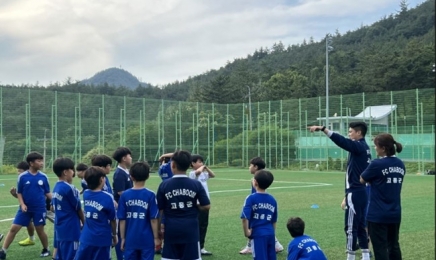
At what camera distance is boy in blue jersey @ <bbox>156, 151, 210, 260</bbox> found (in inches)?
232

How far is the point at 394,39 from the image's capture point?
97625 mm

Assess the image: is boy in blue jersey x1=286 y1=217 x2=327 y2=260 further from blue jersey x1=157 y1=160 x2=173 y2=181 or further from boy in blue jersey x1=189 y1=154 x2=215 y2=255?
blue jersey x1=157 y1=160 x2=173 y2=181

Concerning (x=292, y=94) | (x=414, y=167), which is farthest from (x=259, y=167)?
(x=292, y=94)

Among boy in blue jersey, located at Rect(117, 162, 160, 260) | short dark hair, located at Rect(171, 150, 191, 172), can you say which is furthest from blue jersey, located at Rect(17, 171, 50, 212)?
short dark hair, located at Rect(171, 150, 191, 172)

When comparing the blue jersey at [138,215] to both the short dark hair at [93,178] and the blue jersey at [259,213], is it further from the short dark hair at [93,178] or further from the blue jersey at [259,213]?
the blue jersey at [259,213]

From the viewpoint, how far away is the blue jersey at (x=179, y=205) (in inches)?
232

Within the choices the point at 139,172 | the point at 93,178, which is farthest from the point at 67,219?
the point at 139,172

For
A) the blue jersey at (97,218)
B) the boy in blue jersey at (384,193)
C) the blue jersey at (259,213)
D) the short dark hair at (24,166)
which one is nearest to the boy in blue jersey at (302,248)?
the blue jersey at (259,213)

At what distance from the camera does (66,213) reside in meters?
6.83

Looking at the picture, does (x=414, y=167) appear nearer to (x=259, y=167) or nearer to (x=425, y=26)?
(x=259, y=167)

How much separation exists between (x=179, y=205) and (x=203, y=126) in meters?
39.9

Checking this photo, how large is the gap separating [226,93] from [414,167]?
47732 millimetres

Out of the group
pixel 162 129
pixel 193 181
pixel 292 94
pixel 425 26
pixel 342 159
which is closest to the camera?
pixel 193 181

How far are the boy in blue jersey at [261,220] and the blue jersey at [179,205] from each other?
2.40 ft
